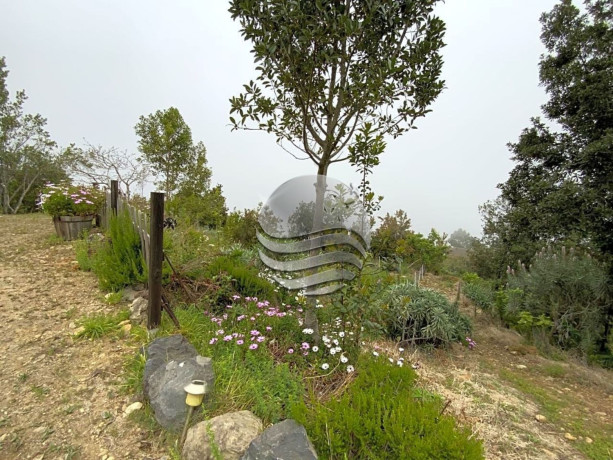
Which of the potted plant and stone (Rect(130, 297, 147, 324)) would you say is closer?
stone (Rect(130, 297, 147, 324))

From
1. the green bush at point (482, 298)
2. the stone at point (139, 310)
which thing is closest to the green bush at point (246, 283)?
the stone at point (139, 310)

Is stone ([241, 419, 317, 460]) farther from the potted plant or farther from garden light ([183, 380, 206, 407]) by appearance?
the potted plant

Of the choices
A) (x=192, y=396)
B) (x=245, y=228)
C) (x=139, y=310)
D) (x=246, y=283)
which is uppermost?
(x=245, y=228)

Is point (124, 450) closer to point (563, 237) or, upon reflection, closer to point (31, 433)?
point (31, 433)

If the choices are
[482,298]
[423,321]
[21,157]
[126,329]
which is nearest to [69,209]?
[126,329]

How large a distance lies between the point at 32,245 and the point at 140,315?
4455 millimetres

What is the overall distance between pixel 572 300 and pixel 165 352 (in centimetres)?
572

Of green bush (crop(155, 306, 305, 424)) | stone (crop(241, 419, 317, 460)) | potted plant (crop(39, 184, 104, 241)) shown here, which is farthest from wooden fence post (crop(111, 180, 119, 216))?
stone (crop(241, 419, 317, 460))

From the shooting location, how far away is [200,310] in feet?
10.1

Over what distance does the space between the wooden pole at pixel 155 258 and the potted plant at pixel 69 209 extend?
418cm

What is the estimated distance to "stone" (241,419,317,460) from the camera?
1.46 meters

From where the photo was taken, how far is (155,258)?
2732 mm

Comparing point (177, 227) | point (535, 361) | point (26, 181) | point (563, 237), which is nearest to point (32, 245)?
point (177, 227)

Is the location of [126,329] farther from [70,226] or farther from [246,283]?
[70,226]
